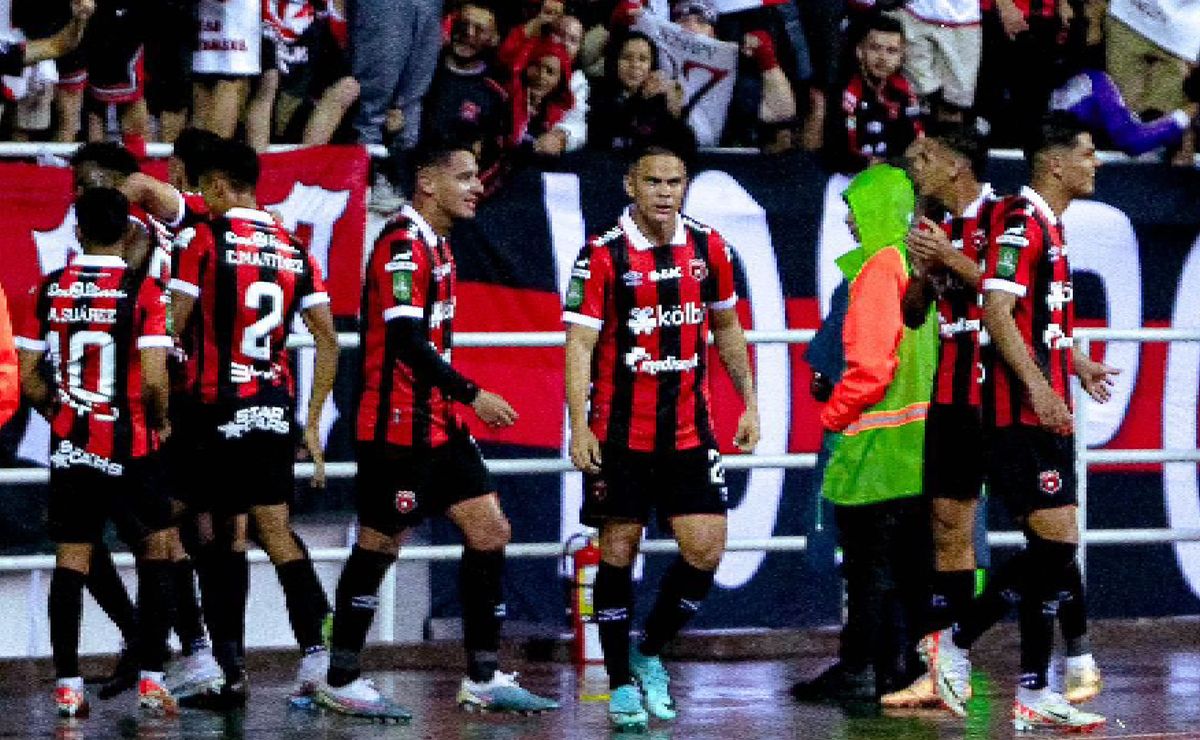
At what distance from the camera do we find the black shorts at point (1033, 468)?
372 inches

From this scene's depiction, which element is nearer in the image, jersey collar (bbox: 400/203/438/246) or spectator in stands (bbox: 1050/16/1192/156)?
jersey collar (bbox: 400/203/438/246)

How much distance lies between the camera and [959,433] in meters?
9.99

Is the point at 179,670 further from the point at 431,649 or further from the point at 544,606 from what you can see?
the point at 544,606

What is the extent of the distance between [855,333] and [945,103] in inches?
171

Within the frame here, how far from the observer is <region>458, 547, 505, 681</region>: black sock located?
9.99 metres

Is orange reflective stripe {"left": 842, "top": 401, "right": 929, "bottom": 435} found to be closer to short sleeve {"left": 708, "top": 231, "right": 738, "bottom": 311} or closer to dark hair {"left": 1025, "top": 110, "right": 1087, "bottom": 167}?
short sleeve {"left": 708, "top": 231, "right": 738, "bottom": 311}

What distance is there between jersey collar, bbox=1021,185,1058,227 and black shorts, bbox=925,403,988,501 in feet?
2.73

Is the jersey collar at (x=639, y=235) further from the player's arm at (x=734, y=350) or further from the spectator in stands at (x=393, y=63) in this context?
the spectator in stands at (x=393, y=63)

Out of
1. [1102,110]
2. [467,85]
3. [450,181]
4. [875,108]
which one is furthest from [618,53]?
[450,181]

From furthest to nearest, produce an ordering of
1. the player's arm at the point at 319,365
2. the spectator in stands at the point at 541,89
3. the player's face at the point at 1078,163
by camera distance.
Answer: the spectator in stands at the point at 541,89 < the player's arm at the point at 319,365 < the player's face at the point at 1078,163

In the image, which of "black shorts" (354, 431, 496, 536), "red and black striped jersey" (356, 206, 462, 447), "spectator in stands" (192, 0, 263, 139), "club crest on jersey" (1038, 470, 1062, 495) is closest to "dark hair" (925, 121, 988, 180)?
"club crest on jersey" (1038, 470, 1062, 495)

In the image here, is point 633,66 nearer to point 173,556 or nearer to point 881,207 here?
point 881,207

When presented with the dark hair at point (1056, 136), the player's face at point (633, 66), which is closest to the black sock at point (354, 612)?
the dark hair at point (1056, 136)

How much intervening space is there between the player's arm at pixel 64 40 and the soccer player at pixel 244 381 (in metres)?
2.11
